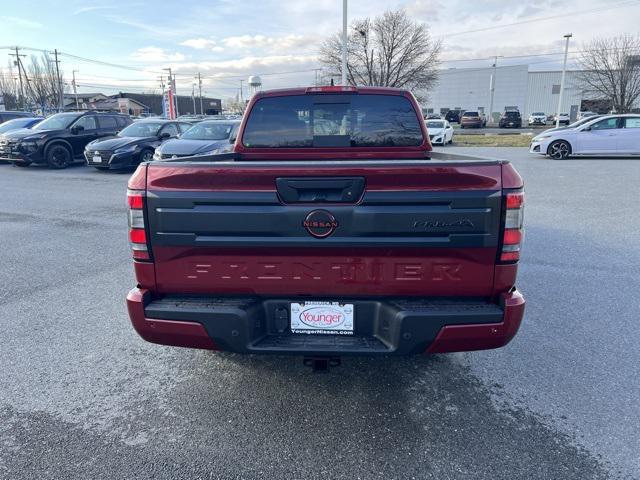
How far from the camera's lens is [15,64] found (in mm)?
68250

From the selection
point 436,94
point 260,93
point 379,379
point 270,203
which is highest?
point 436,94

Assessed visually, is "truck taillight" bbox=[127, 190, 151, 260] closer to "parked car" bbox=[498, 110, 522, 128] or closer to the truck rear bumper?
the truck rear bumper

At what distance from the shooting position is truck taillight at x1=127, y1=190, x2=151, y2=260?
2461 mm

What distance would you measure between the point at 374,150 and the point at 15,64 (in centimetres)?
8421

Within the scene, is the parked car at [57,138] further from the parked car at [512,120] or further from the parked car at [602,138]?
the parked car at [512,120]

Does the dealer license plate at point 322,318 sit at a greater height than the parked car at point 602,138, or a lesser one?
lesser

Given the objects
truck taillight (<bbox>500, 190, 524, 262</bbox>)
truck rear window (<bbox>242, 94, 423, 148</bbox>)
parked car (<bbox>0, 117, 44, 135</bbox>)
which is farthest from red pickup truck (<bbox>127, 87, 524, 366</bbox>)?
parked car (<bbox>0, 117, 44, 135</bbox>)

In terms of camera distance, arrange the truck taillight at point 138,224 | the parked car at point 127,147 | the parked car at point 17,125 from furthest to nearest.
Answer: the parked car at point 17,125
the parked car at point 127,147
the truck taillight at point 138,224

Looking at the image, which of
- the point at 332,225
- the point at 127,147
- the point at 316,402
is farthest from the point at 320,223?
the point at 127,147

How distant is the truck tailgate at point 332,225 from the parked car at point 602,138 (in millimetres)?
17055

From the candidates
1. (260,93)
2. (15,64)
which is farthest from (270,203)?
(15,64)

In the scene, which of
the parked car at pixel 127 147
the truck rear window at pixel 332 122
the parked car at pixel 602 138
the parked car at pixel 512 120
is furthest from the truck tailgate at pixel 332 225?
the parked car at pixel 512 120

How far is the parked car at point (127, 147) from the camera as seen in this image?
46.2ft

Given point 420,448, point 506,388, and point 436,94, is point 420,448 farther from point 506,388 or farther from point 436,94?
point 436,94
